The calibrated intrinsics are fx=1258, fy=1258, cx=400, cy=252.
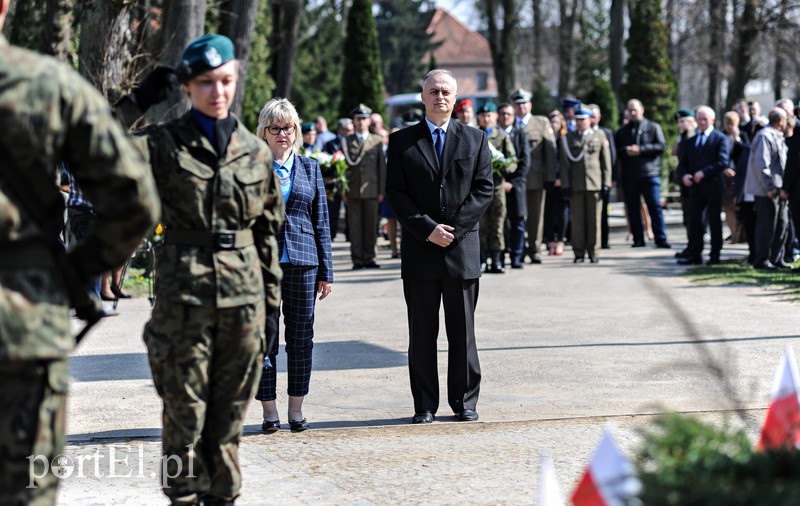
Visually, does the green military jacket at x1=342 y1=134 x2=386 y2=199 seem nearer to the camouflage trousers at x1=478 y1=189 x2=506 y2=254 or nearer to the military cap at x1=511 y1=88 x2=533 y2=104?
the military cap at x1=511 y1=88 x2=533 y2=104

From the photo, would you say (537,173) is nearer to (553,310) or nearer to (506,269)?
(506,269)

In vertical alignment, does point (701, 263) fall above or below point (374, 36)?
below

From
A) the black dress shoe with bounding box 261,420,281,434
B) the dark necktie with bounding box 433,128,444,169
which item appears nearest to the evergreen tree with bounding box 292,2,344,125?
the dark necktie with bounding box 433,128,444,169

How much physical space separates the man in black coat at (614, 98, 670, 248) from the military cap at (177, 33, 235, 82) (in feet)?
49.9

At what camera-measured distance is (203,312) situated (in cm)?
488

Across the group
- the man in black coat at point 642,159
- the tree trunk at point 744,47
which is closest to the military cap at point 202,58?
the man in black coat at point 642,159

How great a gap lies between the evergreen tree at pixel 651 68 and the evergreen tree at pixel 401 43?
47.9 m

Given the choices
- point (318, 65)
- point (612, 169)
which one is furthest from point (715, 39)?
point (612, 169)

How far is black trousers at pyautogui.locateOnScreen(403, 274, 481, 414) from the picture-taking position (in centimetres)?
775

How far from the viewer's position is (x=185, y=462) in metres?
4.91

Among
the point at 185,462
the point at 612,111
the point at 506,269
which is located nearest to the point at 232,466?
the point at 185,462

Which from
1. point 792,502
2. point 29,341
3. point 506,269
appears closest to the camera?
point 792,502

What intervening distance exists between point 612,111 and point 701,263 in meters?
21.5

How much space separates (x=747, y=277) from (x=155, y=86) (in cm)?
1157
